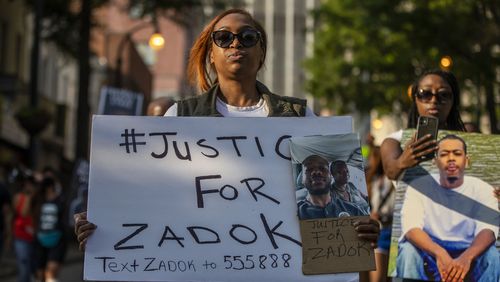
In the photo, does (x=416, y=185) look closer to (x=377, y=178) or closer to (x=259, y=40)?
(x=259, y=40)

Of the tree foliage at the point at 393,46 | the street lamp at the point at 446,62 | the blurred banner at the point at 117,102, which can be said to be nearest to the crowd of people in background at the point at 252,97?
the blurred banner at the point at 117,102

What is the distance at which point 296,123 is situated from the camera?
4.45 meters

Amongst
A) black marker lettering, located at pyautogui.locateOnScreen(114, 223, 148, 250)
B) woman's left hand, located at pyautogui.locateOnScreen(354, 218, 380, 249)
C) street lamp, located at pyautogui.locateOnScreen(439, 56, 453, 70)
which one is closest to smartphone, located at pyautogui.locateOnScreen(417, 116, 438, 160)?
woman's left hand, located at pyautogui.locateOnScreen(354, 218, 380, 249)

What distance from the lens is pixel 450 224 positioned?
5.54m

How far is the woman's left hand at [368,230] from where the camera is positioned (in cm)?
422

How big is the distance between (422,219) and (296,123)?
4.55ft

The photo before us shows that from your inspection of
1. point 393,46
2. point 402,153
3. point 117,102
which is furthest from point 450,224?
point 393,46

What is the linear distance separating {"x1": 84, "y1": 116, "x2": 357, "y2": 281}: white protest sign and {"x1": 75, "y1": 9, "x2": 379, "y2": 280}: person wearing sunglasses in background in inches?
7.3

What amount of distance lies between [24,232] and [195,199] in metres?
10.0

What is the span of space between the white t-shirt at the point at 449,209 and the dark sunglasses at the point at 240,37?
4.74 feet

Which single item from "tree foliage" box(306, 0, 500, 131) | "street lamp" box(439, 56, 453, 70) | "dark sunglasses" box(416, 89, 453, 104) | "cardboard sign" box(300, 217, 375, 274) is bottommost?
"cardboard sign" box(300, 217, 375, 274)

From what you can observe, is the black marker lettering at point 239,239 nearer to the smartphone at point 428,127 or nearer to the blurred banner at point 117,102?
the smartphone at point 428,127

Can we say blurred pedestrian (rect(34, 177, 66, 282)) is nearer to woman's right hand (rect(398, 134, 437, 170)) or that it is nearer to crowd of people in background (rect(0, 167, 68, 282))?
crowd of people in background (rect(0, 167, 68, 282))

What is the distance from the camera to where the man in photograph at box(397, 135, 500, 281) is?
5.43m
